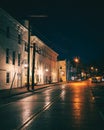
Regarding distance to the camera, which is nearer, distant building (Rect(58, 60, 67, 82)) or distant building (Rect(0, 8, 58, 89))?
distant building (Rect(0, 8, 58, 89))

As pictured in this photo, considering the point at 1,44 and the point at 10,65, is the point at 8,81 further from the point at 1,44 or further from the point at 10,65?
the point at 1,44

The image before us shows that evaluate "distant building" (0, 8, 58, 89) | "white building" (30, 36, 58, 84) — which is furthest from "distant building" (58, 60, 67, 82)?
"distant building" (0, 8, 58, 89)

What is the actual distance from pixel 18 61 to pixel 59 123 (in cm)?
4020

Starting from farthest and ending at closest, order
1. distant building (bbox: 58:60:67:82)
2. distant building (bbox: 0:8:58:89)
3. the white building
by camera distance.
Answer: distant building (bbox: 58:60:67:82) < the white building < distant building (bbox: 0:8:58:89)

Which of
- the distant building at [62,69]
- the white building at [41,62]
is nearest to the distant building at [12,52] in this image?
the white building at [41,62]

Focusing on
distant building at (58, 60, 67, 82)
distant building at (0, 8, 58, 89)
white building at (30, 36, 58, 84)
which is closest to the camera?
distant building at (0, 8, 58, 89)

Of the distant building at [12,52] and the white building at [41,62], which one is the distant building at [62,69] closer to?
the white building at [41,62]

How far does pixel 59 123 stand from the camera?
1320 cm

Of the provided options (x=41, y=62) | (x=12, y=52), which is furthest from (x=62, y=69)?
(x=12, y=52)

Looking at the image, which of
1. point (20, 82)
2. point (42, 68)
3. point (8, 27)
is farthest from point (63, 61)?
point (8, 27)

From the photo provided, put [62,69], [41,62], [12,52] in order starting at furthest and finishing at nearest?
[62,69] → [41,62] → [12,52]

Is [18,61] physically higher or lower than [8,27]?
lower

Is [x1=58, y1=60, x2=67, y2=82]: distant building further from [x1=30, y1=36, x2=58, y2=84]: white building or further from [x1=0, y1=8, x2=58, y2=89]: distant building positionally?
[x1=0, y1=8, x2=58, y2=89]: distant building

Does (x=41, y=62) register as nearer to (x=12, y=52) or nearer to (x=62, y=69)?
(x=12, y=52)
